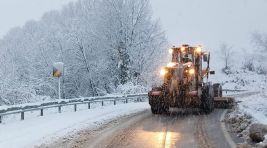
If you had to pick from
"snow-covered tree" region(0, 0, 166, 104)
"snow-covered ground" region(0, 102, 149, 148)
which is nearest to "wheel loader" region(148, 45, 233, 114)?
"snow-covered ground" region(0, 102, 149, 148)

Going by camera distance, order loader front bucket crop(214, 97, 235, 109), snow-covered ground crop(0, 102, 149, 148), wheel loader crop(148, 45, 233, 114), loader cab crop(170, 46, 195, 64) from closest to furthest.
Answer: snow-covered ground crop(0, 102, 149, 148) → wheel loader crop(148, 45, 233, 114) → loader cab crop(170, 46, 195, 64) → loader front bucket crop(214, 97, 235, 109)

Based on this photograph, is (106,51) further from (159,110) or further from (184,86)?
(184,86)

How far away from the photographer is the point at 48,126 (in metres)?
17.7

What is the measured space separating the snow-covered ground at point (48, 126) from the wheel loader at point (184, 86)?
2.08 meters

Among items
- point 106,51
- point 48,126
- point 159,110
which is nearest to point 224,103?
point 159,110

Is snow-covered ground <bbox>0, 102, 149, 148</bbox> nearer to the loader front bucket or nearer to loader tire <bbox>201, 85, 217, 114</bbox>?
loader tire <bbox>201, 85, 217, 114</bbox>

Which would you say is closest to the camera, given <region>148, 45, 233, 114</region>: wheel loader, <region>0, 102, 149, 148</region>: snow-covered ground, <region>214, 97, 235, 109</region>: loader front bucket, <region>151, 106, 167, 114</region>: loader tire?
<region>0, 102, 149, 148</region>: snow-covered ground

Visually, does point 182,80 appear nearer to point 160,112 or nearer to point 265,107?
point 160,112

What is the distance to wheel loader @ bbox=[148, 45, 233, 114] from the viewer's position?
69.8 feet

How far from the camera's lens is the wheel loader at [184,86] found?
21.3m

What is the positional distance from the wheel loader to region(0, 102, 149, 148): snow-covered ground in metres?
2.08

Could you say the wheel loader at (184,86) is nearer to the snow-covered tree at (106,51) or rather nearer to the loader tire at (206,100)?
the loader tire at (206,100)

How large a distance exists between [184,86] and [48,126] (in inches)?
266

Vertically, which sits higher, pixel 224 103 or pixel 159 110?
pixel 224 103
